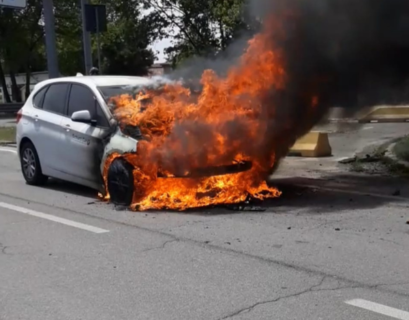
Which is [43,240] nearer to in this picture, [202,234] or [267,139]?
[202,234]

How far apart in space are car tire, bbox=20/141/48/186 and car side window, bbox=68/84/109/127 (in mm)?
1295

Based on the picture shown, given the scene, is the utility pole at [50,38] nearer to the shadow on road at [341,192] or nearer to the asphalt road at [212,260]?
the asphalt road at [212,260]

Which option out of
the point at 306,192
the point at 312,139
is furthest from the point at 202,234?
the point at 312,139

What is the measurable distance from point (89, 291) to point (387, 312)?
225 centimetres

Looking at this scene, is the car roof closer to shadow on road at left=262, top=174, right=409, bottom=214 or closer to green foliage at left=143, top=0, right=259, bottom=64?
shadow on road at left=262, top=174, right=409, bottom=214

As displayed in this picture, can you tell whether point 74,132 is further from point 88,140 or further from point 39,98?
point 39,98

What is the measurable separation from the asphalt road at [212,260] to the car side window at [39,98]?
6.34 ft

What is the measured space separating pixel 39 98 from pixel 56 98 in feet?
2.10

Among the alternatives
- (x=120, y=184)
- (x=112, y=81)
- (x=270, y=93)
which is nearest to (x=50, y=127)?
(x=112, y=81)

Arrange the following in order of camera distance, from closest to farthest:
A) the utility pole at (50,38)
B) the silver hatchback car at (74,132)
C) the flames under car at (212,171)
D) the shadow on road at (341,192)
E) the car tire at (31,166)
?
the flames under car at (212,171) → the shadow on road at (341,192) → the silver hatchback car at (74,132) → the car tire at (31,166) → the utility pole at (50,38)

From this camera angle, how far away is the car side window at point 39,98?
402 inches

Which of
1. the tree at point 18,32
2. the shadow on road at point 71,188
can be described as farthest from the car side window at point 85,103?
the tree at point 18,32

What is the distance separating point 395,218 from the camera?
24.0 ft

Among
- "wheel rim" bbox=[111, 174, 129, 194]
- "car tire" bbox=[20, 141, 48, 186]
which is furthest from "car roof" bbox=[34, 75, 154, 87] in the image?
"wheel rim" bbox=[111, 174, 129, 194]
